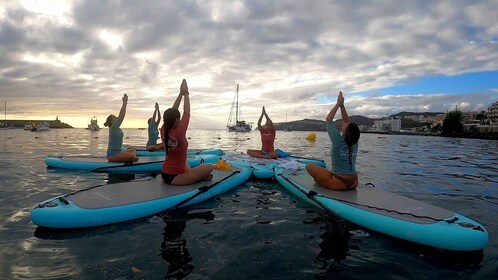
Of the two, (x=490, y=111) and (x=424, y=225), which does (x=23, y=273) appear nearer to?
(x=424, y=225)

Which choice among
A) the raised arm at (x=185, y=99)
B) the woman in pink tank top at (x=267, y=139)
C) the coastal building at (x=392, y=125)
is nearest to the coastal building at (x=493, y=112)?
the coastal building at (x=392, y=125)

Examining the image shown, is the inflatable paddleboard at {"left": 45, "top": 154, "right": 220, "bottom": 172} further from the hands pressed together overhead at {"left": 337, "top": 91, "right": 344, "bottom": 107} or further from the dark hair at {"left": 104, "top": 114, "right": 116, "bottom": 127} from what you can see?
the hands pressed together overhead at {"left": 337, "top": 91, "right": 344, "bottom": 107}

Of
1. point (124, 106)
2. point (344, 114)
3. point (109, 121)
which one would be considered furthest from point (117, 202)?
point (109, 121)

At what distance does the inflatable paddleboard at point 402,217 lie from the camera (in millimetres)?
5199

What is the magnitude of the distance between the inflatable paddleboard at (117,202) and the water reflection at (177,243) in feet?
1.04

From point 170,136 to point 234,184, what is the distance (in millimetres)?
2987

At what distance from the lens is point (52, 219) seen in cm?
585

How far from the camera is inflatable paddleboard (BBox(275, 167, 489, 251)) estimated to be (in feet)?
17.1

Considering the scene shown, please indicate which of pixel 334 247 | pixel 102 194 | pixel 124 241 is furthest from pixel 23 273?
pixel 334 247

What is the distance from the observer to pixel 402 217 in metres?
5.96

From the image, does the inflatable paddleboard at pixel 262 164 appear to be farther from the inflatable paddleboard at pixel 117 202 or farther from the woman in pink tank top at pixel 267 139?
the inflatable paddleboard at pixel 117 202

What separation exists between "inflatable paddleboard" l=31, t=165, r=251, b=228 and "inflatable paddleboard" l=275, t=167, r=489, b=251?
296 centimetres

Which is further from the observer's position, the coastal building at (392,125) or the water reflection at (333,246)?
the coastal building at (392,125)

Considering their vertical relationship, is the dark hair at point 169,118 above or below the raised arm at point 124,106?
below
